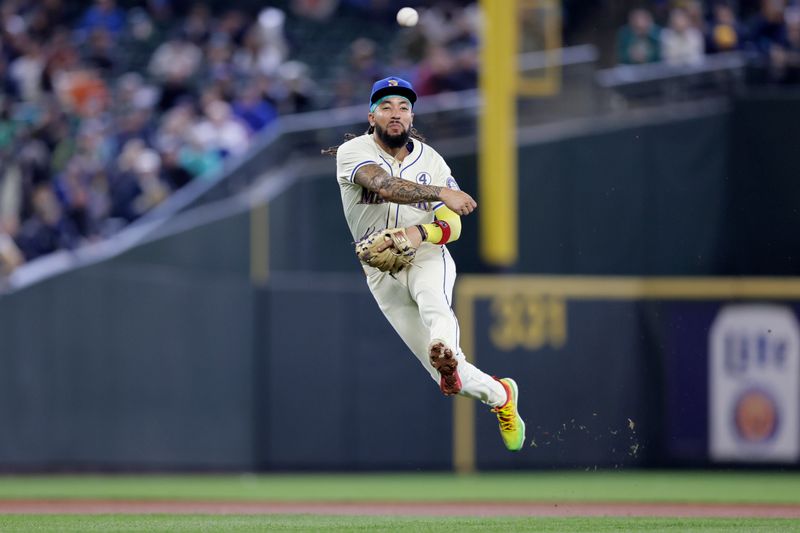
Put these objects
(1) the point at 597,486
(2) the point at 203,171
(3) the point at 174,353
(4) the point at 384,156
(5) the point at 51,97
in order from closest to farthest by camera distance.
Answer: (4) the point at 384,156 < (1) the point at 597,486 < (3) the point at 174,353 < (2) the point at 203,171 < (5) the point at 51,97

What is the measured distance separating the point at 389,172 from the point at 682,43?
8.34m

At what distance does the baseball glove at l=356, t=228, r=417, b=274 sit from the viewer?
8.48 m

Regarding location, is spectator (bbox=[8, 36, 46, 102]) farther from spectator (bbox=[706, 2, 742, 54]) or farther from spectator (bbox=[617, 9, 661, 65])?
spectator (bbox=[706, 2, 742, 54])

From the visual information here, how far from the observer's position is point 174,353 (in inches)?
597

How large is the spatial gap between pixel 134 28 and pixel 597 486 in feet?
31.1

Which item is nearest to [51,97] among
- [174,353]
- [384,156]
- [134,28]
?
[134,28]

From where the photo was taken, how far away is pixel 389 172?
8680 mm

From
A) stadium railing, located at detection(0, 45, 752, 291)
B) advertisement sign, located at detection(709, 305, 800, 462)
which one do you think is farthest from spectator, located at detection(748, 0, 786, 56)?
advertisement sign, located at detection(709, 305, 800, 462)

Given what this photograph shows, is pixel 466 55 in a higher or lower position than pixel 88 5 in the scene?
lower

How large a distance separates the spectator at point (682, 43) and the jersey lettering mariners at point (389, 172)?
25.9 feet

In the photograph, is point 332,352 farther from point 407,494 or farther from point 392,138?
point 392,138

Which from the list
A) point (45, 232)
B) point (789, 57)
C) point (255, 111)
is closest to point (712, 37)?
point (789, 57)

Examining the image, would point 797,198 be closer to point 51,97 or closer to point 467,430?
point 467,430

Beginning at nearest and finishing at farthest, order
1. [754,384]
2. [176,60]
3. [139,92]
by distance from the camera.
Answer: [754,384]
[139,92]
[176,60]
